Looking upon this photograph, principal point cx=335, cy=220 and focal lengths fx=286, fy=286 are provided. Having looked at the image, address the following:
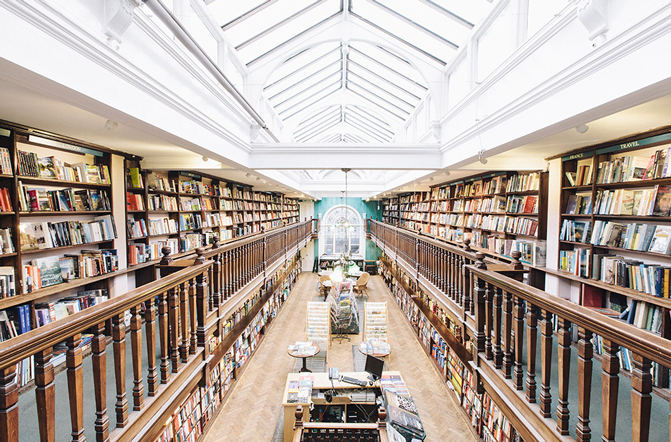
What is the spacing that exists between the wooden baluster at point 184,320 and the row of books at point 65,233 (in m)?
1.65

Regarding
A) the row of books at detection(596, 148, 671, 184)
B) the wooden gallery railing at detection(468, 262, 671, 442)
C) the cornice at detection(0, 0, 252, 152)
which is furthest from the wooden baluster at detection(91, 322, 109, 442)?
the row of books at detection(596, 148, 671, 184)

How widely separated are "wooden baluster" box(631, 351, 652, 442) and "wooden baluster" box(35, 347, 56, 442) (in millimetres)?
2519

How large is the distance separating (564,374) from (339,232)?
14293 mm

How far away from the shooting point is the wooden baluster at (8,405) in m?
1.09

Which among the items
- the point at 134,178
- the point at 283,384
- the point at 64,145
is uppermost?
the point at 64,145

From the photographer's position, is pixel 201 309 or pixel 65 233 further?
pixel 65 233

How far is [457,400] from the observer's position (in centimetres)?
407

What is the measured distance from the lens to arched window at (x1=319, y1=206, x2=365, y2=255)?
622 inches

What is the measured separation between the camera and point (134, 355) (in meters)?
1.80

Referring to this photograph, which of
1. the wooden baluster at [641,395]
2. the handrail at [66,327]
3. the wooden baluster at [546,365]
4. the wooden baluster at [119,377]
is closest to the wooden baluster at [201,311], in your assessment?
the handrail at [66,327]

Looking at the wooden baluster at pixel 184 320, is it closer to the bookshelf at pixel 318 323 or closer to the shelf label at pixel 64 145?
the shelf label at pixel 64 145

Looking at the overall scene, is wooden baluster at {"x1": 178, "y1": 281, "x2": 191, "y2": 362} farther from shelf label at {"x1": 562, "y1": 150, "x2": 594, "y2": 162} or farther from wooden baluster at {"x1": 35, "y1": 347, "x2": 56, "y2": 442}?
shelf label at {"x1": 562, "y1": 150, "x2": 594, "y2": 162}

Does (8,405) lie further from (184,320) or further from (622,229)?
(622,229)

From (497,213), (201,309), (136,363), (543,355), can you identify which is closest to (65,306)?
(201,309)
